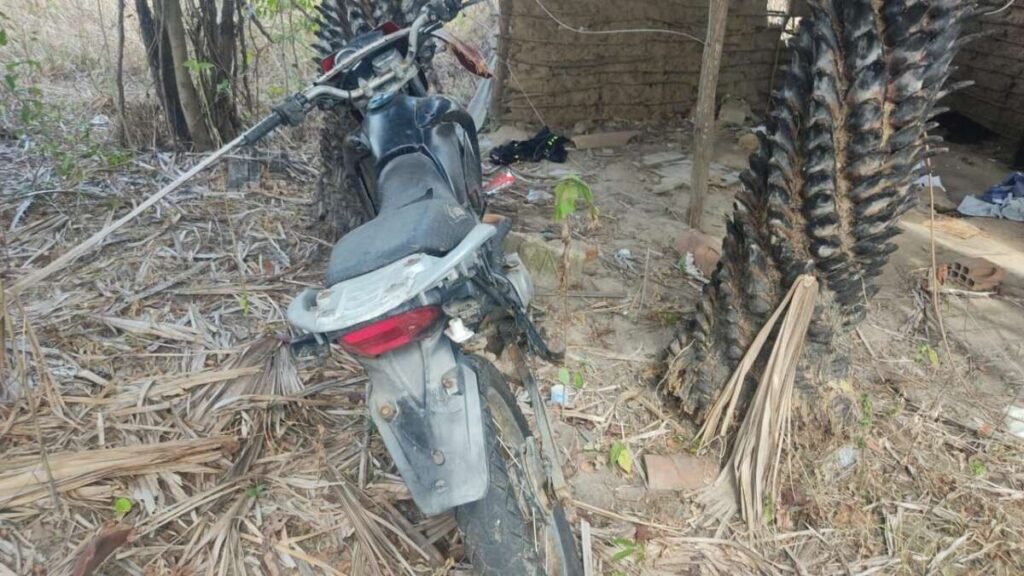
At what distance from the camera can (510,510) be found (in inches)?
62.2

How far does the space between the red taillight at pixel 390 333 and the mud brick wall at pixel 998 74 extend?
277 inches

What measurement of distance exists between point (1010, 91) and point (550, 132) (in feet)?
15.2

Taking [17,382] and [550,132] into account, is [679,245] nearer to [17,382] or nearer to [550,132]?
[550,132]

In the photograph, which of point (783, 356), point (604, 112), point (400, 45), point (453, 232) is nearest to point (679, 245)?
point (783, 356)

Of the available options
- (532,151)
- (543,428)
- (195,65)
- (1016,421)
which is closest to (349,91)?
(543,428)

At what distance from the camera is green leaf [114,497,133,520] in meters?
2.04

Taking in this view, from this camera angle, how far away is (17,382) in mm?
2438

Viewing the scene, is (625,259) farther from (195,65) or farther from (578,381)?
(195,65)

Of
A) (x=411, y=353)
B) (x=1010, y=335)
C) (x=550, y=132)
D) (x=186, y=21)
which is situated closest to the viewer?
(x=411, y=353)

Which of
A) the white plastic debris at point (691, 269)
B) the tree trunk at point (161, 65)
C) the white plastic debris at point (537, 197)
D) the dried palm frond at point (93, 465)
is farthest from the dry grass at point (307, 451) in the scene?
the tree trunk at point (161, 65)

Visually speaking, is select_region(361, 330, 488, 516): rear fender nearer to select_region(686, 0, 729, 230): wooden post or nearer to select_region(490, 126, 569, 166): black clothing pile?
select_region(686, 0, 729, 230): wooden post

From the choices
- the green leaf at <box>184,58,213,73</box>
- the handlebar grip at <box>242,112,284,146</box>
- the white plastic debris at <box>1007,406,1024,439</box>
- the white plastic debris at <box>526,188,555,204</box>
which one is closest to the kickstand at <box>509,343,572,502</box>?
the handlebar grip at <box>242,112,284,146</box>

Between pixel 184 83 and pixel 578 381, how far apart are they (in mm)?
3663

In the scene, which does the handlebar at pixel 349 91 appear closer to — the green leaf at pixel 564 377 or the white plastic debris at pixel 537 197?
the green leaf at pixel 564 377
